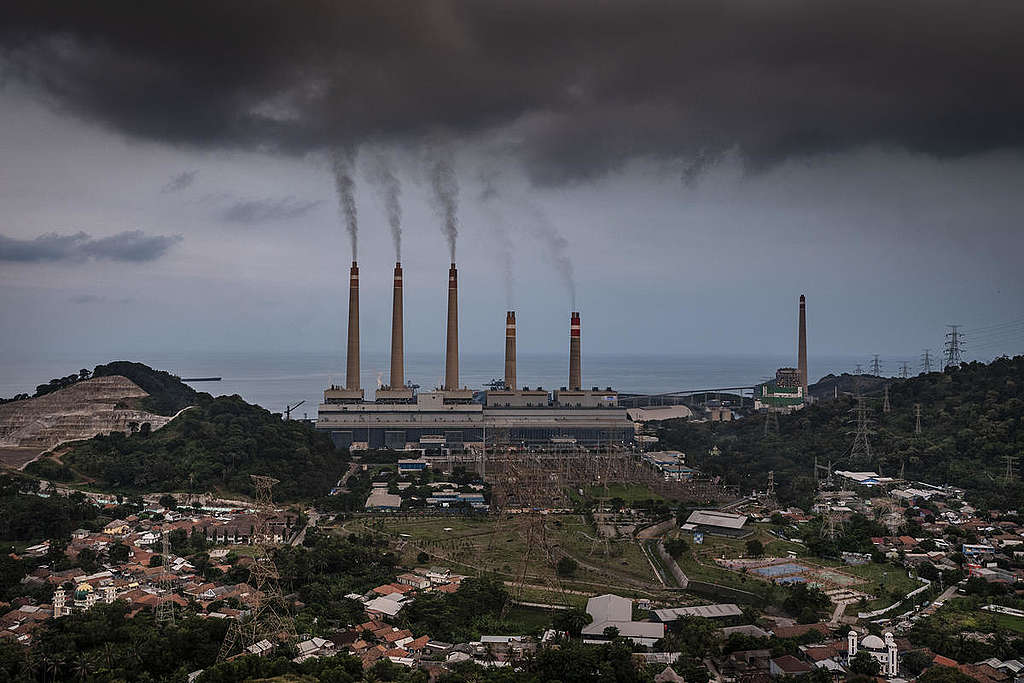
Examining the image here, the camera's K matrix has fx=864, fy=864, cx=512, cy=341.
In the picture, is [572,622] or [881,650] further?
[572,622]

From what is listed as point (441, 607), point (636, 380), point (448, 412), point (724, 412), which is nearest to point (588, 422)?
point (448, 412)

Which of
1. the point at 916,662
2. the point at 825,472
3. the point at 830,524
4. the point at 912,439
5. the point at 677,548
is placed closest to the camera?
the point at 916,662

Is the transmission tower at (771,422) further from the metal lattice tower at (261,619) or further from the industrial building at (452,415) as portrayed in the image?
the metal lattice tower at (261,619)

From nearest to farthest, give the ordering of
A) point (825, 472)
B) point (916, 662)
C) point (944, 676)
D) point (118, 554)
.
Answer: point (944, 676), point (916, 662), point (118, 554), point (825, 472)

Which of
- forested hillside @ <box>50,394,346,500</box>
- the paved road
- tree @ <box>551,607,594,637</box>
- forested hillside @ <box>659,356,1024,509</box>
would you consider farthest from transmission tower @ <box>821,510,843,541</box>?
forested hillside @ <box>50,394,346,500</box>

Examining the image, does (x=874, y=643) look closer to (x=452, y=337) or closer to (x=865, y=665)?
(x=865, y=665)

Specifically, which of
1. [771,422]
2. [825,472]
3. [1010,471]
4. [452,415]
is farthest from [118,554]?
[771,422]
